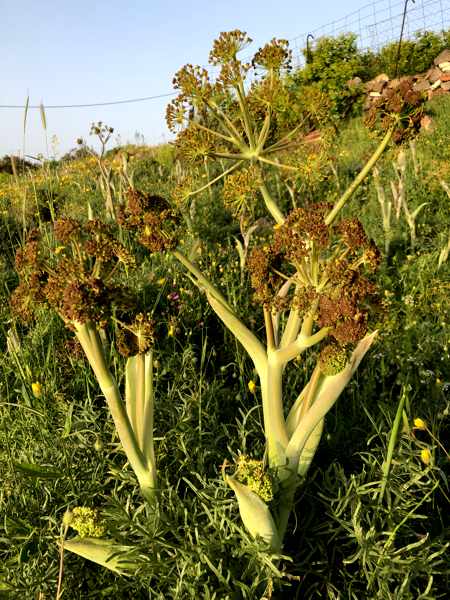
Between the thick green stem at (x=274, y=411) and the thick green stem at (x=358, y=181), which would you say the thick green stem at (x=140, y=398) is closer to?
the thick green stem at (x=274, y=411)

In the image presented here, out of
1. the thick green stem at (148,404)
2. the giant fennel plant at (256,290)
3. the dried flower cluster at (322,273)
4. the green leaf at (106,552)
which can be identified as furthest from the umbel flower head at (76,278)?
the green leaf at (106,552)

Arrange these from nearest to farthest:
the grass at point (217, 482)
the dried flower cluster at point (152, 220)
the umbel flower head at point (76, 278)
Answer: the umbel flower head at point (76, 278) → the dried flower cluster at point (152, 220) → the grass at point (217, 482)

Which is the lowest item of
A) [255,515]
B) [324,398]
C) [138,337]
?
[255,515]

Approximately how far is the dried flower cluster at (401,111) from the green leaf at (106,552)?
4.38 feet

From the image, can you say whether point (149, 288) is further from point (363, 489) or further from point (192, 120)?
point (363, 489)

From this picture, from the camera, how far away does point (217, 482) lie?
1705 millimetres

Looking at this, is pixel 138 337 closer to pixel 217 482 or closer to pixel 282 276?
pixel 282 276

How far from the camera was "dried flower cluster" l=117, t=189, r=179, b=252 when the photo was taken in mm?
1276

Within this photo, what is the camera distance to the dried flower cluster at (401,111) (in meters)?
1.25

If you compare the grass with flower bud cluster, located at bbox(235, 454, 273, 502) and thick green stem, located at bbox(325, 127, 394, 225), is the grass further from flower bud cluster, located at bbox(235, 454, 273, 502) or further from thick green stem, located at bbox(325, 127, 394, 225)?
thick green stem, located at bbox(325, 127, 394, 225)

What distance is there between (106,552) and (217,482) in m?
0.46

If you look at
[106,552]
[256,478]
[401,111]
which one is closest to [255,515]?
[256,478]

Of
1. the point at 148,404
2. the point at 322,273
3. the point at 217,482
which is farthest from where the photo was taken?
the point at 217,482

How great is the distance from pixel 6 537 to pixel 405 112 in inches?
70.5
